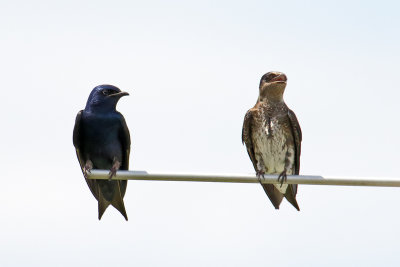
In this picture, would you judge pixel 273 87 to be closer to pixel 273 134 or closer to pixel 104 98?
pixel 273 134

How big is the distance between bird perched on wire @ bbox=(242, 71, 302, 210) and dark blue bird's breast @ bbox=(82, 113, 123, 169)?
5.26ft

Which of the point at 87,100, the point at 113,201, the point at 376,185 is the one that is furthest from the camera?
the point at 87,100

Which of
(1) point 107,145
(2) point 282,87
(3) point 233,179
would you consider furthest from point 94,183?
(3) point 233,179

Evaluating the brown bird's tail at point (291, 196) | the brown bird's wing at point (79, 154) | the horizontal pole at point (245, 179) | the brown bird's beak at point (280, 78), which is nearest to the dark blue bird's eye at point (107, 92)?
the brown bird's wing at point (79, 154)

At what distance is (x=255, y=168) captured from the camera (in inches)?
425

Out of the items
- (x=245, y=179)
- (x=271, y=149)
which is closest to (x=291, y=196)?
(x=271, y=149)

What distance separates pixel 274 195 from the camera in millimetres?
10336

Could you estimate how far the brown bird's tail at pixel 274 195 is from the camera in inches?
405

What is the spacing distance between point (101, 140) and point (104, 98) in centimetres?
56

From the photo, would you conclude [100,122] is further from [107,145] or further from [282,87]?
[282,87]

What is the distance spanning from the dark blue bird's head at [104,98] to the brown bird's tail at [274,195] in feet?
6.71

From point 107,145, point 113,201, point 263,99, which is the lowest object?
point 113,201

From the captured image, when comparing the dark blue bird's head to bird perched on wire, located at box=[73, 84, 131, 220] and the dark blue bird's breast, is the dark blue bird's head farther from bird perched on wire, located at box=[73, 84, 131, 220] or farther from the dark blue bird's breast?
the dark blue bird's breast

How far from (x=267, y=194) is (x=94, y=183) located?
2.03 meters
